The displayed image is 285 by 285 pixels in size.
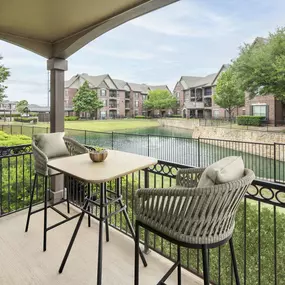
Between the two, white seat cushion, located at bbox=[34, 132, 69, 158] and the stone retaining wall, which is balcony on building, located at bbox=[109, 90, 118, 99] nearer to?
the stone retaining wall

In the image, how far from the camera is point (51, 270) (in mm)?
1832

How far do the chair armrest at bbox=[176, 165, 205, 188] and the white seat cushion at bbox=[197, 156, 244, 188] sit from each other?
0.41 metres

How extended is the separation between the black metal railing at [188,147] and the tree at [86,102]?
27.0 ft

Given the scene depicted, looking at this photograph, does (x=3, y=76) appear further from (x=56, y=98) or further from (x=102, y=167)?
(x=102, y=167)

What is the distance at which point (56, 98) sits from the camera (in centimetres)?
317

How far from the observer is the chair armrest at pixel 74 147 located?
2608 mm

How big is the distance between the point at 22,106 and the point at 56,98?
18.2 feet

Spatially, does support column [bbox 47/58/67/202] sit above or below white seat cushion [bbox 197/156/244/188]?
above

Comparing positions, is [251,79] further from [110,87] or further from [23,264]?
[110,87]

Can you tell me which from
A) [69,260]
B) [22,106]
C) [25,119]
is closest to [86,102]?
[22,106]

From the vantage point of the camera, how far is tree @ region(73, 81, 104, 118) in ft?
52.1

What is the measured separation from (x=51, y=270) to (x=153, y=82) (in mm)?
31014

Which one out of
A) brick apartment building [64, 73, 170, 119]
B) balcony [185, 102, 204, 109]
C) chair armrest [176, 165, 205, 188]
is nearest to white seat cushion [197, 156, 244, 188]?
chair armrest [176, 165, 205, 188]

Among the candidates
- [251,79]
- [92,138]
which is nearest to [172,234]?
[92,138]
